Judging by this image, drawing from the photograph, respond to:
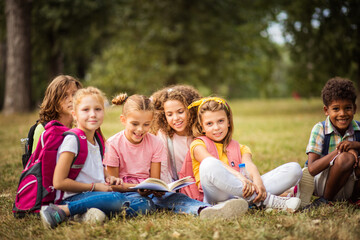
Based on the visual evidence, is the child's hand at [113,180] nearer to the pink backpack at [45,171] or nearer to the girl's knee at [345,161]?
the pink backpack at [45,171]

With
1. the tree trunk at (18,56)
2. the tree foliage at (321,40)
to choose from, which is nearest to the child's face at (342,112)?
the tree foliage at (321,40)

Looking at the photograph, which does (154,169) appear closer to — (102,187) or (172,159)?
(172,159)

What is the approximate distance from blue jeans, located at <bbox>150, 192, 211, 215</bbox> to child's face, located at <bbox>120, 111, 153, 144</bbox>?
613 mm

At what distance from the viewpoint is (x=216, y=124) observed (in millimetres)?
3365

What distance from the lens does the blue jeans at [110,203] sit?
2.76m

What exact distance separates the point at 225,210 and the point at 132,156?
1.07 meters

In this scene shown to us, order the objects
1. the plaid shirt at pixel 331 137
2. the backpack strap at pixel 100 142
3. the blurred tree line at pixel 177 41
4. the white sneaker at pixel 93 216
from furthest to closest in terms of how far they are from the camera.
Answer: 1. the blurred tree line at pixel 177 41
2. the plaid shirt at pixel 331 137
3. the backpack strap at pixel 100 142
4. the white sneaker at pixel 93 216

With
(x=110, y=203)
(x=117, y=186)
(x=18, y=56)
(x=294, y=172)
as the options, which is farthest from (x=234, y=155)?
(x=18, y=56)

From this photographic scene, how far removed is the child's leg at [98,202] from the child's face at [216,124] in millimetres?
1043

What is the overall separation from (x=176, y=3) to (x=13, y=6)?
5904 mm

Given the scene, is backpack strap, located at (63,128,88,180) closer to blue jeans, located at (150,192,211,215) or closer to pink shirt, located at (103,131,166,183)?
pink shirt, located at (103,131,166,183)

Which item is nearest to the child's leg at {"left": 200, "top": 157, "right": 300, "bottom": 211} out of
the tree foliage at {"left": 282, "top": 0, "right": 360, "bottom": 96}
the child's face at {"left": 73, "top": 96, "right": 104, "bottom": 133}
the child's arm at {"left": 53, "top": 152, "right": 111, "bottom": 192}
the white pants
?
the white pants

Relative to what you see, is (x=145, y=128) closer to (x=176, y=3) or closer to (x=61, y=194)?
(x=61, y=194)

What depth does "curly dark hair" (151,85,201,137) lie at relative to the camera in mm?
3738
